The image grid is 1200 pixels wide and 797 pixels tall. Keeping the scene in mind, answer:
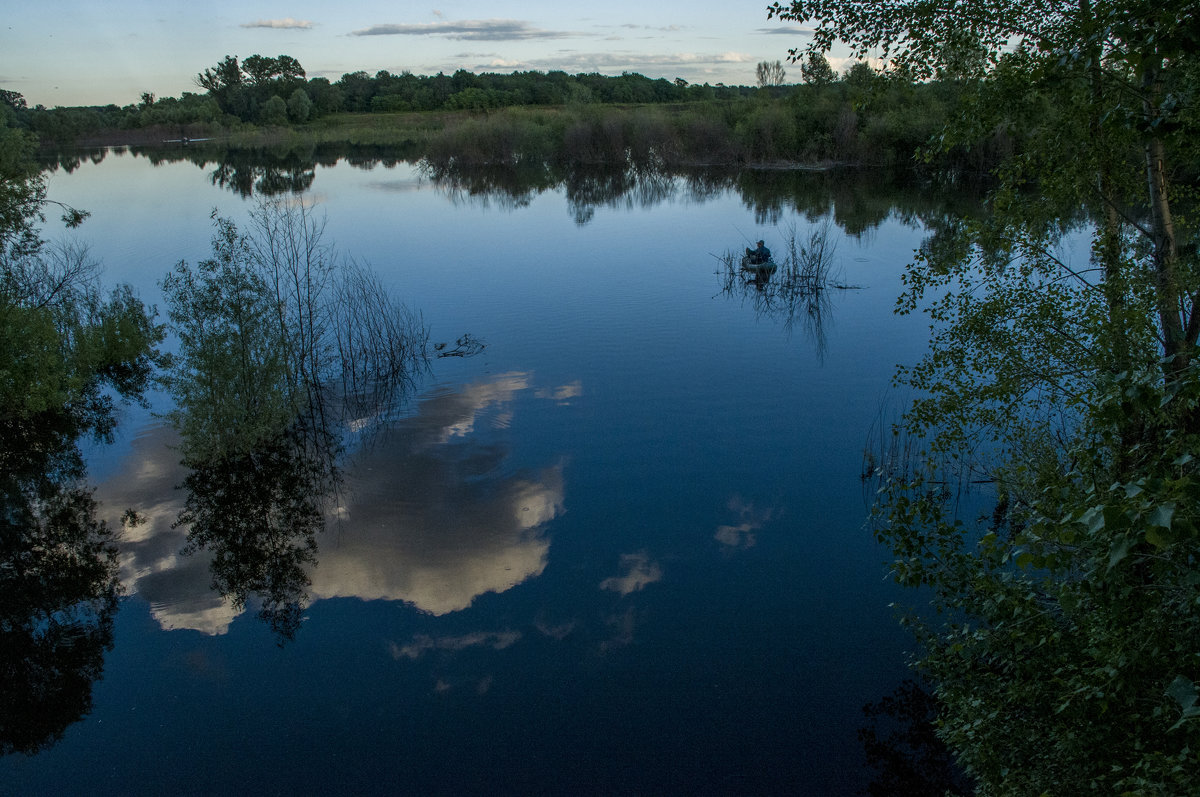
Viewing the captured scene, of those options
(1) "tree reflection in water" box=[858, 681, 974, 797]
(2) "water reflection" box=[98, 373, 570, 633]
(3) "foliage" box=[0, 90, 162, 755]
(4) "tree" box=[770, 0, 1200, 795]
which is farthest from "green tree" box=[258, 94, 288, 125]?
(1) "tree reflection in water" box=[858, 681, 974, 797]

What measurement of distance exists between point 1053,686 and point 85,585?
12.0 m

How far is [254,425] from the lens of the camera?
48.8 feet

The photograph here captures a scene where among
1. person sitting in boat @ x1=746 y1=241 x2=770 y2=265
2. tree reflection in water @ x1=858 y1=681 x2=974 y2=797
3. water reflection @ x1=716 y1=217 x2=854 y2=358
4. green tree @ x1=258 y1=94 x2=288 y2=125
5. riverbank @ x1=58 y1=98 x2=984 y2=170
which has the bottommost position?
tree reflection in water @ x1=858 y1=681 x2=974 y2=797

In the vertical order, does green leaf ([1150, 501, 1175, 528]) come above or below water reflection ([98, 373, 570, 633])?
above

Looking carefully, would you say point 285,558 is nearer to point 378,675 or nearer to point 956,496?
point 378,675

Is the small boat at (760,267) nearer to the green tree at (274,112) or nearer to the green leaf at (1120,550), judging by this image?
the green leaf at (1120,550)

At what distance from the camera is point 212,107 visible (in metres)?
94.1

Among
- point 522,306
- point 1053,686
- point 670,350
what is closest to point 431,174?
point 522,306

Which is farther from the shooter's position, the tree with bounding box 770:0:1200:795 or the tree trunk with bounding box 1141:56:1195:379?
the tree trunk with bounding box 1141:56:1195:379

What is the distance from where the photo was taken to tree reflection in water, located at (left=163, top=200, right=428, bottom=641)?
12094 millimetres

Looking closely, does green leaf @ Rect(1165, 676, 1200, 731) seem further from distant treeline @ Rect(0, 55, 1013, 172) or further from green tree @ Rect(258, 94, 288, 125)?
green tree @ Rect(258, 94, 288, 125)

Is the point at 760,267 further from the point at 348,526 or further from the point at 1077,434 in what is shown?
the point at 1077,434

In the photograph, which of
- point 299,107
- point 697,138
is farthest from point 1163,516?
point 299,107

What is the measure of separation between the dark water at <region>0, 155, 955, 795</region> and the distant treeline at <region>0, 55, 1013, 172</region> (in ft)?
20.7
